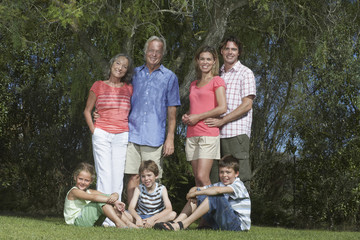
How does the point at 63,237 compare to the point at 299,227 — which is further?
the point at 299,227

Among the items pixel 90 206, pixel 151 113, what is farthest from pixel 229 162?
pixel 90 206

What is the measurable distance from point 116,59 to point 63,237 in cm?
211

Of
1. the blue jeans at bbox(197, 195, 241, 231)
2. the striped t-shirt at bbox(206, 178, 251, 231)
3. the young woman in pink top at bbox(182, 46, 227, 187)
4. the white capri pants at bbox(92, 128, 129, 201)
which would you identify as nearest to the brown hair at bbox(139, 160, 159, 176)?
the white capri pants at bbox(92, 128, 129, 201)

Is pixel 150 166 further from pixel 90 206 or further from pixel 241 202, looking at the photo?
pixel 241 202

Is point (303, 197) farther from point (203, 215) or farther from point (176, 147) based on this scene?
point (203, 215)

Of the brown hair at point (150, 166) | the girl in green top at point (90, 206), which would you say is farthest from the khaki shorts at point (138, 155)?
the girl in green top at point (90, 206)

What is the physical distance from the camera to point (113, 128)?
546 centimetres

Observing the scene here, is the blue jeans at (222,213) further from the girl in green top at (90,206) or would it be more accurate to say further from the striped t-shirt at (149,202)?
the girl in green top at (90,206)

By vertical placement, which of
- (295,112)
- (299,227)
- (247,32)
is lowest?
(299,227)

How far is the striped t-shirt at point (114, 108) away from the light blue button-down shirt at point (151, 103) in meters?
0.07

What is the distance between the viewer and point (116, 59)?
5.72 meters

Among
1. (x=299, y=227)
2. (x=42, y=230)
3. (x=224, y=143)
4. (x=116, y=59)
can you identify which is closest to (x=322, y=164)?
(x=299, y=227)

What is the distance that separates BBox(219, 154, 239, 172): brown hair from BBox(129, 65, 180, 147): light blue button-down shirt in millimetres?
719

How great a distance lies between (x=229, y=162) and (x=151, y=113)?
973mm
